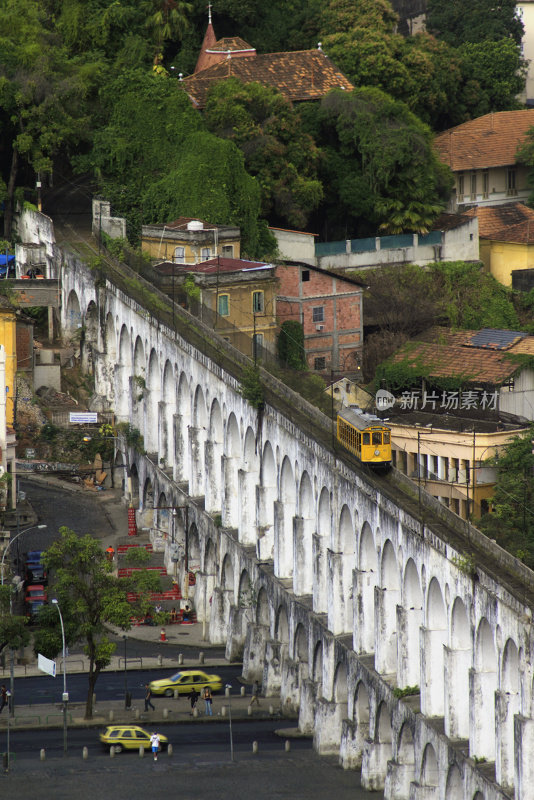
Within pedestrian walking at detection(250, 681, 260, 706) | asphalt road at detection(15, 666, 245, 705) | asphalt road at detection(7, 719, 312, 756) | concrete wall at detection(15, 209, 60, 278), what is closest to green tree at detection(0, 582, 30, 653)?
asphalt road at detection(15, 666, 245, 705)

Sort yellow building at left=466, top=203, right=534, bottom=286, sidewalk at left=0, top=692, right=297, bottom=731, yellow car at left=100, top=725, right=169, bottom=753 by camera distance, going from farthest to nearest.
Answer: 1. yellow building at left=466, top=203, right=534, bottom=286
2. sidewalk at left=0, top=692, right=297, bottom=731
3. yellow car at left=100, top=725, right=169, bottom=753

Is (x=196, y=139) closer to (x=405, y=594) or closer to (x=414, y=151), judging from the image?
(x=414, y=151)

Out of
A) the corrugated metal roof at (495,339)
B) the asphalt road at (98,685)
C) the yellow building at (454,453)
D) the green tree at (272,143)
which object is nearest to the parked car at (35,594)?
the asphalt road at (98,685)

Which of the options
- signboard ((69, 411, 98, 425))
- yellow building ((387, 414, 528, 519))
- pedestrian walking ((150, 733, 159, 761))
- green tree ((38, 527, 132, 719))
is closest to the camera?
pedestrian walking ((150, 733, 159, 761))

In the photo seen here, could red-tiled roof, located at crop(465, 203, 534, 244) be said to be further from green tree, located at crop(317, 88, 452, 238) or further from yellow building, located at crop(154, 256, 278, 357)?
yellow building, located at crop(154, 256, 278, 357)

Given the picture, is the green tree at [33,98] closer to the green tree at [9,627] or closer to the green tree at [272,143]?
the green tree at [272,143]

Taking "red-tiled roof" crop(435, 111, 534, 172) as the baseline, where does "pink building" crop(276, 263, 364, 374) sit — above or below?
below

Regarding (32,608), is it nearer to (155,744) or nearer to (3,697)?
(3,697)

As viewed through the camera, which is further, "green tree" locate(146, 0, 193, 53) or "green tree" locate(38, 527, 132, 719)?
"green tree" locate(146, 0, 193, 53)
